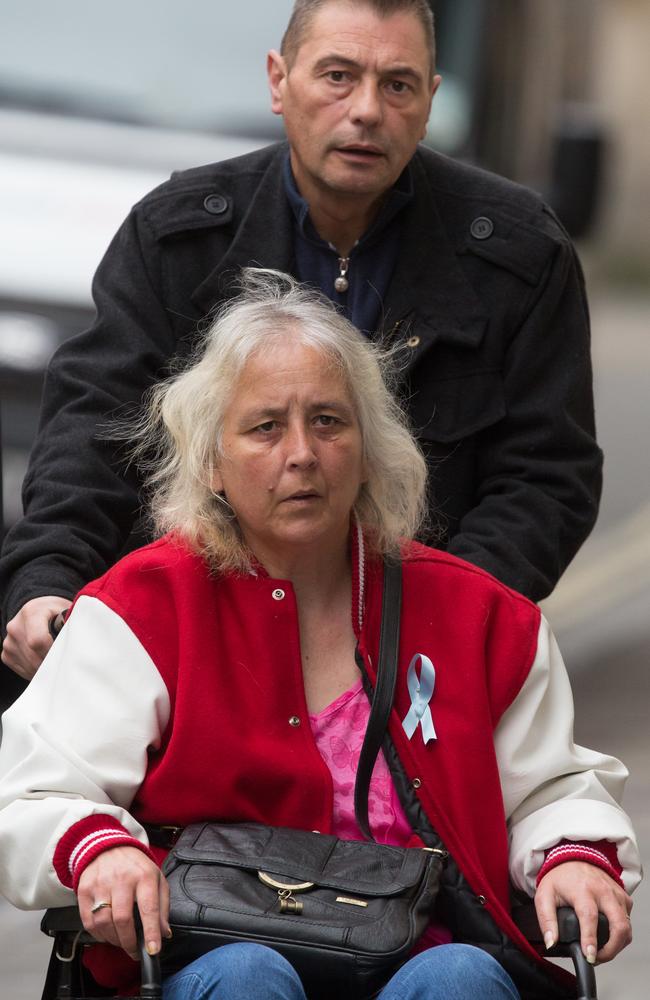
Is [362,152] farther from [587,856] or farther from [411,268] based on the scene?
[587,856]

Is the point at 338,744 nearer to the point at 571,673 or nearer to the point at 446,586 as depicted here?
the point at 446,586

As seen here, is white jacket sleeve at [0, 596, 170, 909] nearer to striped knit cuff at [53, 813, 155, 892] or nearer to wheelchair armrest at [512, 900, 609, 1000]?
striped knit cuff at [53, 813, 155, 892]

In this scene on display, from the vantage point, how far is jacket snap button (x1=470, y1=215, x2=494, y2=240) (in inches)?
158

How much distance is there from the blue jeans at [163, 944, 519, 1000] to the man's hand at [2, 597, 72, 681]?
690 millimetres

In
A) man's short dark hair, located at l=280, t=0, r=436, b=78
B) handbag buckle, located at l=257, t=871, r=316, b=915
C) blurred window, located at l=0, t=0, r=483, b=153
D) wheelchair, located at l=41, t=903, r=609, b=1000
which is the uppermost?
man's short dark hair, located at l=280, t=0, r=436, b=78

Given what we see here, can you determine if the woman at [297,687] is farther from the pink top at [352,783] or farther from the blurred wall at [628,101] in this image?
the blurred wall at [628,101]

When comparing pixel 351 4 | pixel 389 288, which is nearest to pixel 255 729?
pixel 389 288

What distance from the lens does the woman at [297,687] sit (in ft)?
9.96

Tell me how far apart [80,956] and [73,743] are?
0.32m

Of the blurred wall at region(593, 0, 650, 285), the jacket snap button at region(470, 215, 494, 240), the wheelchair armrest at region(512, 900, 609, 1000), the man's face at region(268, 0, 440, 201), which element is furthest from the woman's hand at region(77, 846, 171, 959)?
the blurred wall at region(593, 0, 650, 285)

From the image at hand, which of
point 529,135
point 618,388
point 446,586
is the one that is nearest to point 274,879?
point 446,586

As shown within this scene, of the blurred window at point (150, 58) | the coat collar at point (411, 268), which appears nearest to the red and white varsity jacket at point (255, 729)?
the coat collar at point (411, 268)

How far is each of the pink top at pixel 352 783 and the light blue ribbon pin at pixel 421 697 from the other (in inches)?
2.9

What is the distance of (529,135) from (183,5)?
8.14 ft
